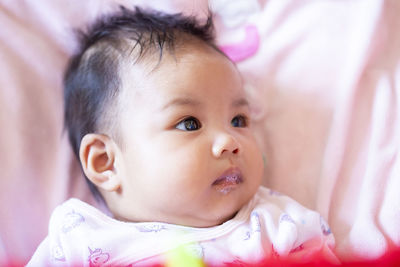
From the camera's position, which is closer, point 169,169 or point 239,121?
point 169,169

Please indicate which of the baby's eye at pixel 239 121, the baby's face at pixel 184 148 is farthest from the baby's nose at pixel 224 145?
the baby's eye at pixel 239 121

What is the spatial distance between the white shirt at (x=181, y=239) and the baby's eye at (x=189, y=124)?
A: 0.20 m

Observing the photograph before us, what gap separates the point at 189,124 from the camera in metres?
1.04

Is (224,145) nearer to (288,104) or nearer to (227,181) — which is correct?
(227,181)

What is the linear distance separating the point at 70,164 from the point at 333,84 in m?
0.70

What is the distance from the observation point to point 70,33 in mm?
1316

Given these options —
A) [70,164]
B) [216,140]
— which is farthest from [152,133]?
[70,164]

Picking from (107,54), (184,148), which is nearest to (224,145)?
(184,148)

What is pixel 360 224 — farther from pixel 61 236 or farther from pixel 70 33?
pixel 70 33

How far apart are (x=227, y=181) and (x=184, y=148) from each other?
11 cm

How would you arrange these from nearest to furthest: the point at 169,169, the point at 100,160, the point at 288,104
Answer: the point at 169,169
the point at 100,160
the point at 288,104

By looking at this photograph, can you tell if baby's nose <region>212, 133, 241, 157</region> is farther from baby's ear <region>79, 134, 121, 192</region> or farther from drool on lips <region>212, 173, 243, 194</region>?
baby's ear <region>79, 134, 121, 192</region>

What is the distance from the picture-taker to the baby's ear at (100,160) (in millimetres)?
1086

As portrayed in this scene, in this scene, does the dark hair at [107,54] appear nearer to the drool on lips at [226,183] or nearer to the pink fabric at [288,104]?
the pink fabric at [288,104]
